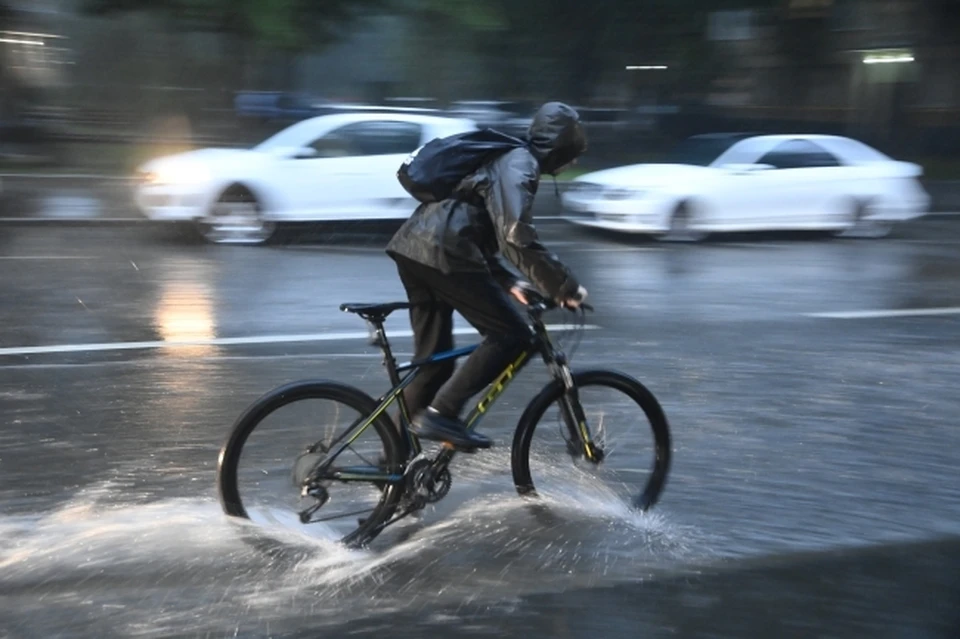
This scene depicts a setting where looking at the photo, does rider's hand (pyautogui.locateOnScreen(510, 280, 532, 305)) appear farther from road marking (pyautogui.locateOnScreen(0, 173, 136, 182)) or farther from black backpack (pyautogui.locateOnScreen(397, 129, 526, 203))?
road marking (pyautogui.locateOnScreen(0, 173, 136, 182))

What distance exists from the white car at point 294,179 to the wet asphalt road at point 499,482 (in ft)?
8.32

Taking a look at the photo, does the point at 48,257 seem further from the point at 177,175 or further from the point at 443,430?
the point at 443,430

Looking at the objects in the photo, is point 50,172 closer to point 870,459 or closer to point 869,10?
point 870,459

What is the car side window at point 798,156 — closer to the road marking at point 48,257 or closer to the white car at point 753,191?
the white car at point 753,191

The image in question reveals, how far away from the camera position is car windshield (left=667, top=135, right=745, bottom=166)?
1552 centimetres

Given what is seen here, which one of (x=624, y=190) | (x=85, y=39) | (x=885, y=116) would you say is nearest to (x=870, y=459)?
(x=624, y=190)

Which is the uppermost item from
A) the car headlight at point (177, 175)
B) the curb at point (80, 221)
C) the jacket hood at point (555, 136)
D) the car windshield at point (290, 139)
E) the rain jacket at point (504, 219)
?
the jacket hood at point (555, 136)

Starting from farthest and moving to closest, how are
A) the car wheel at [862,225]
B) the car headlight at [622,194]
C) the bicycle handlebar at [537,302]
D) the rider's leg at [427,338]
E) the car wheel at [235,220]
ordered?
the car wheel at [862,225] < the car headlight at [622,194] < the car wheel at [235,220] < the rider's leg at [427,338] < the bicycle handlebar at [537,302]

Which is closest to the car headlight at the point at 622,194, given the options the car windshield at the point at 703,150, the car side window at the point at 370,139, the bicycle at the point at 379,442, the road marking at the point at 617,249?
the road marking at the point at 617,249

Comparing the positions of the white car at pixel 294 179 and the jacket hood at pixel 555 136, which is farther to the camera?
the white car at pixel 294 179

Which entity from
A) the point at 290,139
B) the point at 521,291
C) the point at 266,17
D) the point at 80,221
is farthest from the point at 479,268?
the point at 266,17

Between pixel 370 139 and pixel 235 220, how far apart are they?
191cm

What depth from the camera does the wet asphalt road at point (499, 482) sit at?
162 inches

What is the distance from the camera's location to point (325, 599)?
4.15 m
